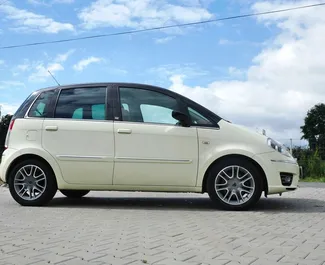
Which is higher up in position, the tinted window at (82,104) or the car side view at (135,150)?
the tinted window at (82,104)

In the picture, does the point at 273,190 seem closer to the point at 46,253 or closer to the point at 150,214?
the point at 150,214

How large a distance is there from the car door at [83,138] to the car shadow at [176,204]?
1.93 feet

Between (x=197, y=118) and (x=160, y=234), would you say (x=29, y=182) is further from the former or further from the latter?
(x=160, y=234)

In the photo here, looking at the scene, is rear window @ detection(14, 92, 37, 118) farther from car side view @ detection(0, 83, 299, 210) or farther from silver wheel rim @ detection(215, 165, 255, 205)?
silver wheel rim @ detection(215, 165, 255, 205)

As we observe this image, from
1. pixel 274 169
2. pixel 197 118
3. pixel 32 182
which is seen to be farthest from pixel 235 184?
pixel 32 182

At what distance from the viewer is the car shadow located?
7332mm

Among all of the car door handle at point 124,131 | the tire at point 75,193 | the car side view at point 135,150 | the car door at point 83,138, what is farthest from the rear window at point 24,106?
the tire at point 75,193

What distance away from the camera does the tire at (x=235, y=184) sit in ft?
22.6

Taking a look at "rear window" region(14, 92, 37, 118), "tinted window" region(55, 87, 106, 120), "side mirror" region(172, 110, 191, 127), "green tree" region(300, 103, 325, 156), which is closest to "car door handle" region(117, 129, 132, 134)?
"tinted window" region(55, 87, 106, 120)

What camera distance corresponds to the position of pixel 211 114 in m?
7.22

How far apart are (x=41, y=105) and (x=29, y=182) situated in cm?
122

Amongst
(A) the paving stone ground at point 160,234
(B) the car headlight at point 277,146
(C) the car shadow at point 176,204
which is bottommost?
(A) the paving stone ground at point 160,234

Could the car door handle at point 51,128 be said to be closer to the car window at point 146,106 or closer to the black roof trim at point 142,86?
the black roof trim at point 142,86

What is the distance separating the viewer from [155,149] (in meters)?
7.10
